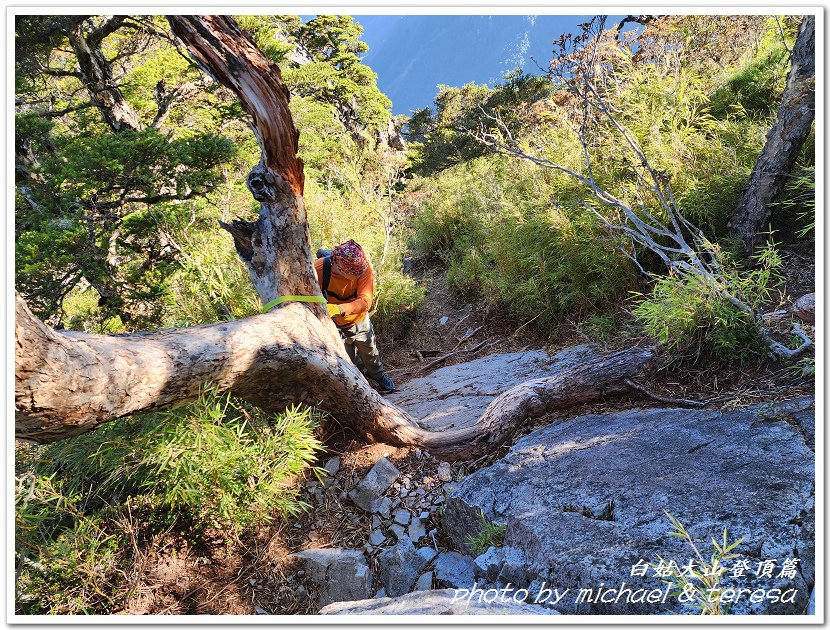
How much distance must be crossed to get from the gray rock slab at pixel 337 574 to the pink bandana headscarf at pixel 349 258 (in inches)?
85.5

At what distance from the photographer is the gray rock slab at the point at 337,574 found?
1.98m

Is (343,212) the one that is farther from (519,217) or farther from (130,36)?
(130,36)

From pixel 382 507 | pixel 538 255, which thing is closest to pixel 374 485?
pixel 382 507

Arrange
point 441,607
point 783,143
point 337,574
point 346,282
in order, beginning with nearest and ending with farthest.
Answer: point 441,607 < point 337,574 < point 783,143 < point 346,282

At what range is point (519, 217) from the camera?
5.43 metres

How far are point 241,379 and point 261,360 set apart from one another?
132 millimetres

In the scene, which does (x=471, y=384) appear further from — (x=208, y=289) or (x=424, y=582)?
(x=208, y=289)

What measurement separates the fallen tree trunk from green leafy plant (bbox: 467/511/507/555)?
703 millimetres

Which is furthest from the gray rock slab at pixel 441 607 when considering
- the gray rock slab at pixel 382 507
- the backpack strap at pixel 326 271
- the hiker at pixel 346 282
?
the backpack strap at pixel 326 271

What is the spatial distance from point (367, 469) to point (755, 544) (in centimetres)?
184

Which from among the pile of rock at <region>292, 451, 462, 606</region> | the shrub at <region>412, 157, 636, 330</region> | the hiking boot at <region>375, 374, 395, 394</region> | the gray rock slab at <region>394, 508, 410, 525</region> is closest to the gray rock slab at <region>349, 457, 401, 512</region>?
the pile of rock at <region>292, 451, 462, 606</region>

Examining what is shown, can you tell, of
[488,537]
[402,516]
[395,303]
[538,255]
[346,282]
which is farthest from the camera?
[395,303]

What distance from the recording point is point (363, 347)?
4219mm

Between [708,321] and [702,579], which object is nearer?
[702,579]
